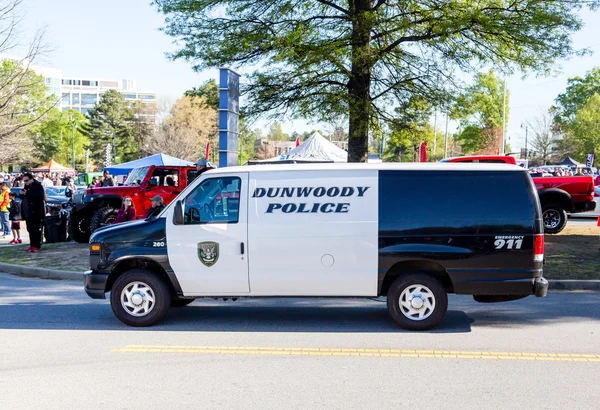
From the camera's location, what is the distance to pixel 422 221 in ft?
25.8

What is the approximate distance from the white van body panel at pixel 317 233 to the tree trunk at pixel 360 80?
8176mm

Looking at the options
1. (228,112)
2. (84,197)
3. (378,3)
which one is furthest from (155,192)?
(378,3)

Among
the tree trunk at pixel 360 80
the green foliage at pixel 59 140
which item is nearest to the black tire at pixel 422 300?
the tree trunk at pixel 360 80

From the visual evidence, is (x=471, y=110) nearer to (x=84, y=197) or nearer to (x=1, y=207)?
(x=84, y=197)

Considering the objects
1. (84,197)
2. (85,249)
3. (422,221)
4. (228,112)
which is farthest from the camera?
(84,197)

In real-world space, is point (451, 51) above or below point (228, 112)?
above

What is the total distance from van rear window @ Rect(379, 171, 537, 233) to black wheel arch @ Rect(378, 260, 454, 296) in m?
0.45

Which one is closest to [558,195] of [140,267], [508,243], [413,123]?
[413,123]

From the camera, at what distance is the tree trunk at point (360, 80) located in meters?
15.5

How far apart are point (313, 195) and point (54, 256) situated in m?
8.89

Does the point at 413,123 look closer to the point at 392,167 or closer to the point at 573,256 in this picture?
the point at 573,256

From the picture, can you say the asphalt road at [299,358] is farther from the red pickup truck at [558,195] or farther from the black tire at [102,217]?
the red pickup truck at [558,195]

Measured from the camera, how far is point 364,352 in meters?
6.88

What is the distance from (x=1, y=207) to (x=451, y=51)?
13.9 metres
